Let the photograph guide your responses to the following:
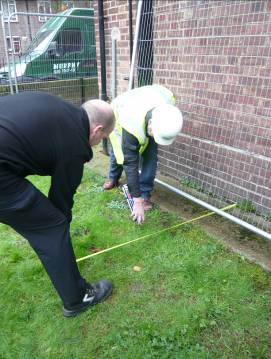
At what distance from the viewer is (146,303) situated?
2.60 meters

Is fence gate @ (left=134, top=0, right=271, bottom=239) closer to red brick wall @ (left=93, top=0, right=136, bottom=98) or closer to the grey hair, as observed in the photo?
red brick wall @ (left=93, top=0, right=136, bottom=98)

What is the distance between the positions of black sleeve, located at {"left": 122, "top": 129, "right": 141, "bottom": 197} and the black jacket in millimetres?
1002

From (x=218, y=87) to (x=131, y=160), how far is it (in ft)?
4.06

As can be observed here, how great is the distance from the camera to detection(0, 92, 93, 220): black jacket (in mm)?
1914

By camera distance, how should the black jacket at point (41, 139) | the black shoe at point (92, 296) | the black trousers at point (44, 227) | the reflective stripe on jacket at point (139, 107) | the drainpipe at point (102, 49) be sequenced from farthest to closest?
the drainpipe at point (102, 49)
the reflective stripe on jacket at point (139, 107)
the black shoe at point (92, 296)
the black trousers at point (44, 227)
the black jacket at point (41, 139)

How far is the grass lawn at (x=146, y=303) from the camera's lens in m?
2.27

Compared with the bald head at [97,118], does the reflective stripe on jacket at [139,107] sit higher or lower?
lower

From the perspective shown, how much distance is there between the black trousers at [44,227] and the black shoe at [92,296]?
0.09 metres

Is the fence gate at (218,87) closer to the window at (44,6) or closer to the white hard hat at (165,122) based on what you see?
the white hard hat at (165,122)

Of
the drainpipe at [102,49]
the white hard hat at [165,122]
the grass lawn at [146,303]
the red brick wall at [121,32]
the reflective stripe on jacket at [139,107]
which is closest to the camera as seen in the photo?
the grass lawn at [146,303]

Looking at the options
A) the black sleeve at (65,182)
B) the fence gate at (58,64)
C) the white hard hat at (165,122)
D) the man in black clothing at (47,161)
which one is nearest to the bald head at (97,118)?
the man in black clothing at (47,161)

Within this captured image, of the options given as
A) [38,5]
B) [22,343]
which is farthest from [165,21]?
[38,5]

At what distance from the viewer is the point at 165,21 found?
389cm

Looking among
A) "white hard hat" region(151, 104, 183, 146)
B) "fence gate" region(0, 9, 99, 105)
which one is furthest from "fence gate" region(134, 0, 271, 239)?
"fence gate" region(0, 9, 99, 105)
